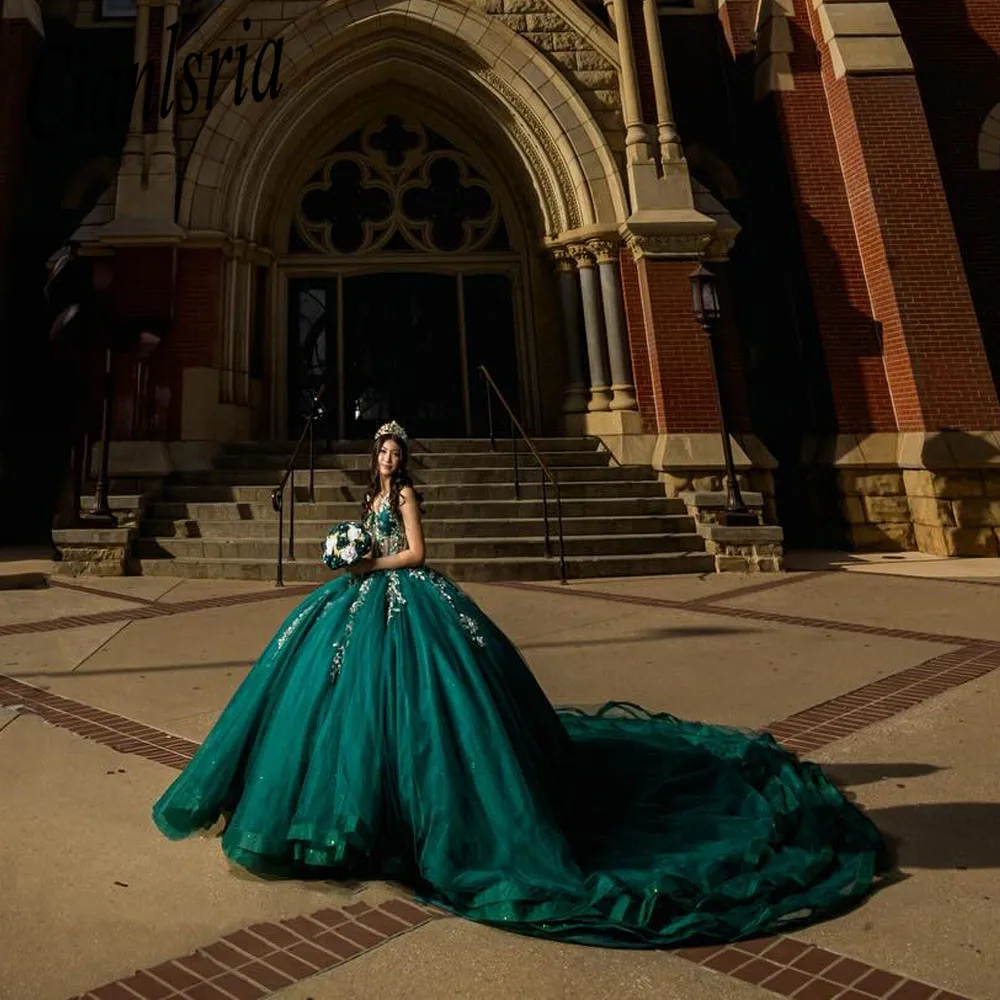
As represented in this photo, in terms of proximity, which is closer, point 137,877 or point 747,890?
point 747,890

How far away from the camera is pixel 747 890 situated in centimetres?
179

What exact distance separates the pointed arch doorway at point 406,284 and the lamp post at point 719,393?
12.4 feet

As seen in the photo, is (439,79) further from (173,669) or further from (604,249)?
(173,669)

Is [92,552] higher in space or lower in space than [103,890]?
higher

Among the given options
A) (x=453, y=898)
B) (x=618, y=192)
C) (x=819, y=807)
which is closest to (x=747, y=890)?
(x=819, y=807)

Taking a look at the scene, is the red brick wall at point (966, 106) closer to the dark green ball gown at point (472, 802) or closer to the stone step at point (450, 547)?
the stone step at point (450, 547)

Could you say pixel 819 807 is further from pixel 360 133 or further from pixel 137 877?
pixel 360 133

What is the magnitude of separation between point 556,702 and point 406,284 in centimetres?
1017

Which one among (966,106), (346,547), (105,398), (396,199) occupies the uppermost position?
(966,106)

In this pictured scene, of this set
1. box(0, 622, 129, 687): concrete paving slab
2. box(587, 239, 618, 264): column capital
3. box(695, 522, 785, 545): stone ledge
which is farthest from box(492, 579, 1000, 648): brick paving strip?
box(587, 239, 618, 264): column capital

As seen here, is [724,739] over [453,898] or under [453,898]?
over

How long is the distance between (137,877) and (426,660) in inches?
41.2

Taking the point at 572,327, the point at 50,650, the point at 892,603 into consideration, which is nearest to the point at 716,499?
the point at 892,603

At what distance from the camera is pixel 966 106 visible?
462 inches
